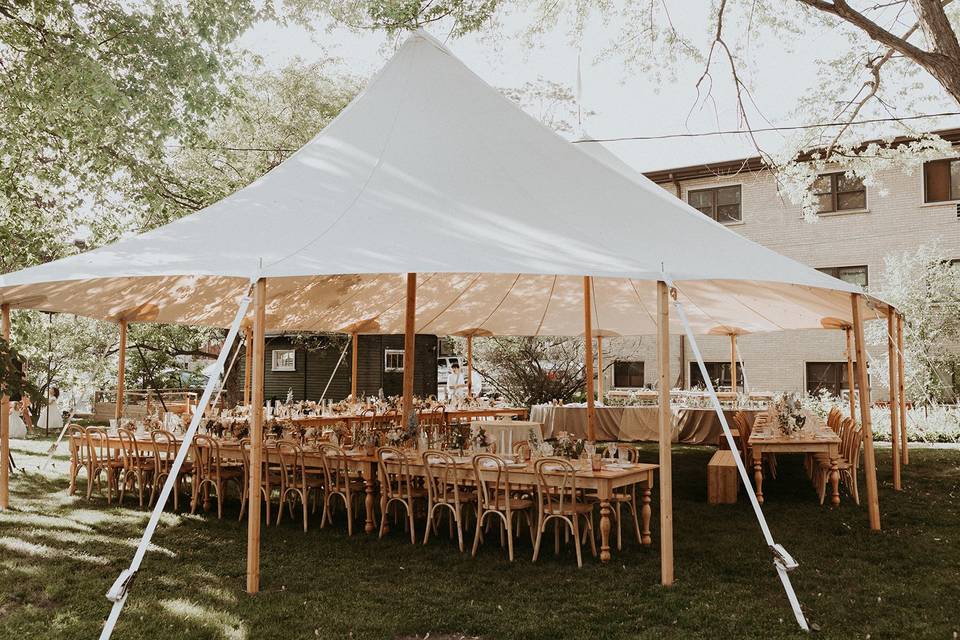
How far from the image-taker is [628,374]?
2566 centimetres

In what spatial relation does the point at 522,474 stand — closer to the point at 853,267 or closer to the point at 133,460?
the point at 133,460

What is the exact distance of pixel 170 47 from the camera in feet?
32.5

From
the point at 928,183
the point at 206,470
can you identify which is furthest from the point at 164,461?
the point at 928,183

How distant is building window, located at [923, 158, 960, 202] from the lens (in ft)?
69.1

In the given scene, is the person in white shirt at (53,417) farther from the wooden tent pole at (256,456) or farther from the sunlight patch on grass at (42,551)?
the wooden tent pole at (256,456)

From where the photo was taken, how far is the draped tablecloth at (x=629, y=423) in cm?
1727

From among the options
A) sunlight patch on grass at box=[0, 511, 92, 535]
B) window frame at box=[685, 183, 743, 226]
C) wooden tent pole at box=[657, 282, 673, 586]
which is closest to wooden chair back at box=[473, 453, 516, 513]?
wooden tent pole at box=[657, 282, 673, 586]

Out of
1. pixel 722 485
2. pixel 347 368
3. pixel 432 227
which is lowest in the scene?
pixel 722 485

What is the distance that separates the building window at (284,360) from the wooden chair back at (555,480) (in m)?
19.0

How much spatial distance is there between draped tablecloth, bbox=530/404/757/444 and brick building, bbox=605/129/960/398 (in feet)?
22.3

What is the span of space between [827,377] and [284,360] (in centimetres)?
1621

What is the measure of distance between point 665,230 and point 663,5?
8727 mm

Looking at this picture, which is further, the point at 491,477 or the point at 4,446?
the point at 4,446

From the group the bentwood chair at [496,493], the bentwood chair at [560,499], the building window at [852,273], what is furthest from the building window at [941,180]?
the bentwood chair at [496,493]
